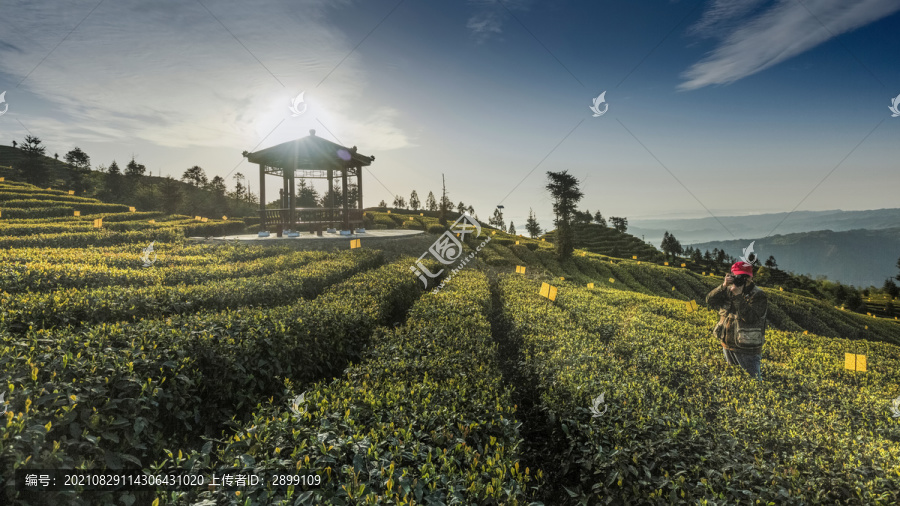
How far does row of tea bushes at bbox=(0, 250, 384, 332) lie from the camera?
5770 mm

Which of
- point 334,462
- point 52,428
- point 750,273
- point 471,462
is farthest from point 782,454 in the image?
point 52,428

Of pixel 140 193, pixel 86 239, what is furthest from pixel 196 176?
pixel 86 239

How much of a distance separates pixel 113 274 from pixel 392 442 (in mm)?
9981

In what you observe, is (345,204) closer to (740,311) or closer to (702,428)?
(740,311)

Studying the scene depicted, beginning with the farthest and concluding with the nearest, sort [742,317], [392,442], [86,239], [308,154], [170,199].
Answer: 1. [170,199]
2. [308,154]
3. [86,239]
4. [742,317]
5. [392,442]

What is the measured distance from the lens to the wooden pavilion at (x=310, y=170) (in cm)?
1747

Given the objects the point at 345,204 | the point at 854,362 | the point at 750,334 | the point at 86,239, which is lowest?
the point at 854,362

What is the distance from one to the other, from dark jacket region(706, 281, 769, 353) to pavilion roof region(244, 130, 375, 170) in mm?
16817

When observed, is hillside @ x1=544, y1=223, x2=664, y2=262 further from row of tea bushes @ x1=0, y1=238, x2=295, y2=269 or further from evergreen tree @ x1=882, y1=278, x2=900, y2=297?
row of tea bushes @ x1=0, y1=238, x2=295, y2=269

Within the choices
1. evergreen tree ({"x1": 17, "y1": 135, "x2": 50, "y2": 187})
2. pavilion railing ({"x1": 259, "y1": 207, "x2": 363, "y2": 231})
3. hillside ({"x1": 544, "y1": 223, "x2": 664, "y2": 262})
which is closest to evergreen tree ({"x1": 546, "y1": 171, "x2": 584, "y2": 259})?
pavilion railing ({"x1": 259, "y1": 207, "x2": 363, "y2": 231})

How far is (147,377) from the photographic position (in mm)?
3795

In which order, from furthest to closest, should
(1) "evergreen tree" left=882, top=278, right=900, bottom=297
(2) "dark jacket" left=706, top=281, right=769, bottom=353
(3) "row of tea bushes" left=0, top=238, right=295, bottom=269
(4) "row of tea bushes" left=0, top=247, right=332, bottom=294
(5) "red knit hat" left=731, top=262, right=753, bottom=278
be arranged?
(1) "evergreen tree" left=882, top=278, right=900, bottom=297, (3) "row of tea bushes" left=0, top=238, right=295, bottom=269, (4) "row of tea bushes" left=0, top=247, right=332, bottom=294, (5) "red knit hat" left=731, top=262, right=753, bottom=278, (2) "dark jacket" left=706, top=281, right=769, bottom=353

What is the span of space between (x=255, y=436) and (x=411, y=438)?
140 centimetres

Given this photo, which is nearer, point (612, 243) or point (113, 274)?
point (113, 274)
